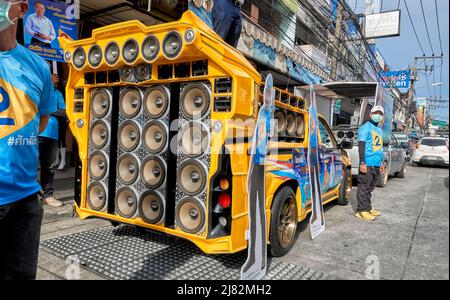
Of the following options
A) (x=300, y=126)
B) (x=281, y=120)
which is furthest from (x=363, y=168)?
(x=281, y=120)

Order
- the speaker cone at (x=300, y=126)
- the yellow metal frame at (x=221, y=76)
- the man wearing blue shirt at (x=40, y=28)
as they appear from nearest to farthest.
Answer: the yellow metal frame at (x=221, y=76) < the speaker cone at (x=300, y=126) < the man wearing blue shirt at (x=40, y=28)

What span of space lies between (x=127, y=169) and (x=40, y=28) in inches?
142

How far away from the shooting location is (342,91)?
11.2 metres

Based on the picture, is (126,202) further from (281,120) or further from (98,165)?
(281,120)

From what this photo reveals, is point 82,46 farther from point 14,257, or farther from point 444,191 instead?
point 444,191

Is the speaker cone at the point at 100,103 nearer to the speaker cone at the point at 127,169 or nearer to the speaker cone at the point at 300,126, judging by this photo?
the speaker cone at the point at 127,169

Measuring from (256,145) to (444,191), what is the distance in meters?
1.89

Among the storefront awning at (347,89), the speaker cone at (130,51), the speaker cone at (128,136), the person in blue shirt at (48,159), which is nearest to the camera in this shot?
the speaker cone at (130,51)

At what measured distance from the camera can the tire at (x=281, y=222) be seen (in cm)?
363

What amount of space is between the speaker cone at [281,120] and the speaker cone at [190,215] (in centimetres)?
148

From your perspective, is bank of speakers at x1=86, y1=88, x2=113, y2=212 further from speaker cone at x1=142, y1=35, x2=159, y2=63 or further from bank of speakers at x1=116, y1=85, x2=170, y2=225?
speaker cone at x1=142, y1=35, x2=159, y2=63

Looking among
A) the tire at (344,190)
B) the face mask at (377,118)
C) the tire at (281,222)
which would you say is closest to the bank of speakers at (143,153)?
the tire at (281,222)

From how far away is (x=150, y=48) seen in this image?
3293 mm

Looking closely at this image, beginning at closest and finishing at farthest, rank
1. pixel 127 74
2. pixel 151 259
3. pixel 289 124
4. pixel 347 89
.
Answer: pixel 151 259
pixel 127 74
pixel 289 124
pixel 347 89
